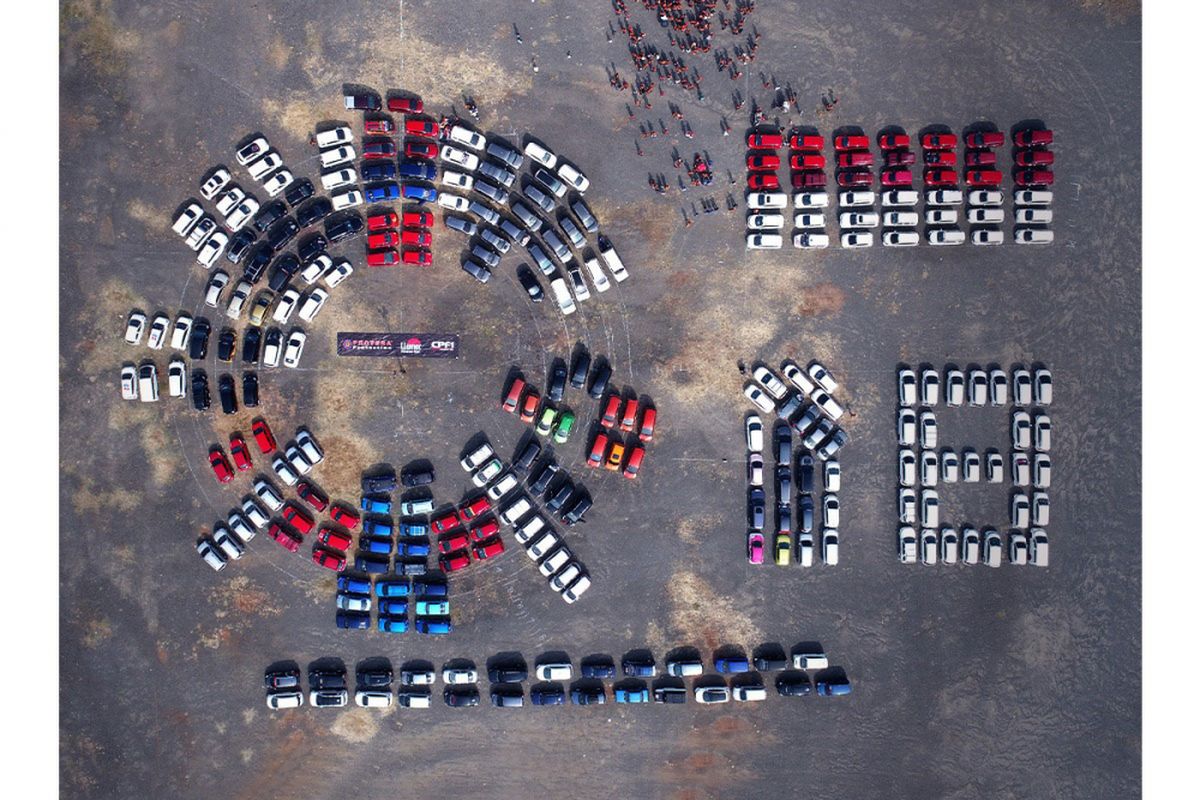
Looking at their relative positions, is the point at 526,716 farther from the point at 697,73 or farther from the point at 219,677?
the point at 697,73

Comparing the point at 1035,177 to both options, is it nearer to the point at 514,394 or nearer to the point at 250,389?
the point at 514,394

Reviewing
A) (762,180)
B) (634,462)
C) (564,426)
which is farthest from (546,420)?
(762,180)

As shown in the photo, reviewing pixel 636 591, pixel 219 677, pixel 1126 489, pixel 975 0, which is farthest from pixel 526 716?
pixel 975 0

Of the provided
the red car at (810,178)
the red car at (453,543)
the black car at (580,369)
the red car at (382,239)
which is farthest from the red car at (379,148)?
the red car at (810,178)

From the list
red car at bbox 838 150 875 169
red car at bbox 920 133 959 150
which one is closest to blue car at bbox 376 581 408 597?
red car at bbox 838 150 875 169

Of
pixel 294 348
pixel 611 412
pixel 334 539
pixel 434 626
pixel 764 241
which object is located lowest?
pixel 434 626

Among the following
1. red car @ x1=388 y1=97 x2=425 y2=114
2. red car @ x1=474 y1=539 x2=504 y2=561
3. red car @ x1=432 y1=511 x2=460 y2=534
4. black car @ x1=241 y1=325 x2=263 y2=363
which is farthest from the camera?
red car @ x1=432 y1=511 x2=460 y2=534

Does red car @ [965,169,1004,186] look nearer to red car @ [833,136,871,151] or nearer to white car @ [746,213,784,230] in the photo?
red car @ [833,136,871,151]
